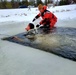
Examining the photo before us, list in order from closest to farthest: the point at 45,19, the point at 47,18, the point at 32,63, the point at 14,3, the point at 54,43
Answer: the point at 32,63, the point at 54,43, the point at 45,19, the point at 47,18, the point at 14,3

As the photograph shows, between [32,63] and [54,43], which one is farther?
[54,43]

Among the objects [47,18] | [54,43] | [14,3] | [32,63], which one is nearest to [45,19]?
[47,18]

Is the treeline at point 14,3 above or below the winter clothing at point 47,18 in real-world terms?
below

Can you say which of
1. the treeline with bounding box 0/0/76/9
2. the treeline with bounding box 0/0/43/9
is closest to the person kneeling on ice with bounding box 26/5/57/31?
the treeline with bounding box 0/0/76/9

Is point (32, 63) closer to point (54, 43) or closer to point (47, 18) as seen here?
point (54, 43)

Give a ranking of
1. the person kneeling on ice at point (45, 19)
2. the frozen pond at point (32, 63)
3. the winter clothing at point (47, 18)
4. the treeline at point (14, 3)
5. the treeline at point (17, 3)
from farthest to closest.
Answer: the treeline at point (14, 3), the treeline at point (17, 3), the winter clothing at point (47, 18), the person kneeling on ice at point (45, 19), the frozen pond at point (32, 63)

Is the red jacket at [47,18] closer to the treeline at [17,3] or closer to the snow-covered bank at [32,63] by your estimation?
the snow-covered bank at [32,63]

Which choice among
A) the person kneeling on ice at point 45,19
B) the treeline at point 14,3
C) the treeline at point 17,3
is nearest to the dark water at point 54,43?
the person kneeling on ice at point 45,19

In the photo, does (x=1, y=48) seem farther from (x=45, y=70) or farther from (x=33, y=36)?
(x=45, y=70)

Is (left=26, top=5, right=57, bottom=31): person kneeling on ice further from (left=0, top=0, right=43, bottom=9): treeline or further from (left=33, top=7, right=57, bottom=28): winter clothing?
(left=0, top=0, right=43, bottom=9): treeline

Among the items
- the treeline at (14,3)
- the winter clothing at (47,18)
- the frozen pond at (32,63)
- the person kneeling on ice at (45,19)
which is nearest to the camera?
the frozen pond at (32,63)

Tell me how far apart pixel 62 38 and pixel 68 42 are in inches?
22.6

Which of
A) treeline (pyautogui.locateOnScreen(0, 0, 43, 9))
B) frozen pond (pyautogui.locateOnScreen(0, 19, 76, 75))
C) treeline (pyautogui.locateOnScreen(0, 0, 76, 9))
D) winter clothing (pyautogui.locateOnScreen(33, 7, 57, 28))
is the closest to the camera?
frozen pond (pyautogui.locateOnScreen(0, 19, 76, 75))

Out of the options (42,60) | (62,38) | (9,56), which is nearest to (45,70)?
(42,60)
